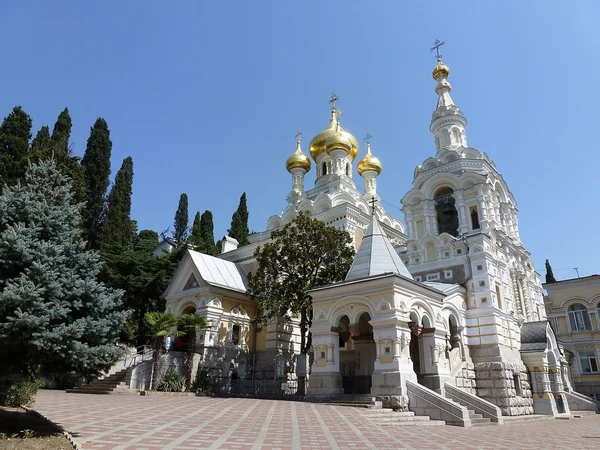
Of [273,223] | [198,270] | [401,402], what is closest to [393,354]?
[401,402]

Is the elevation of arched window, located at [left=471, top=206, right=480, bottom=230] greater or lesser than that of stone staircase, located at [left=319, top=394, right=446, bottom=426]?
greater

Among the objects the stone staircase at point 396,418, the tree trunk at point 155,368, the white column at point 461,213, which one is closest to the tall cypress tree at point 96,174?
the tree trunk at point 155,368

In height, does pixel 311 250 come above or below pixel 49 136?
below

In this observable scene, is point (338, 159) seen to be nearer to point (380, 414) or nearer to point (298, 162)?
point (298, 162)

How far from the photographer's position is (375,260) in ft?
54.7

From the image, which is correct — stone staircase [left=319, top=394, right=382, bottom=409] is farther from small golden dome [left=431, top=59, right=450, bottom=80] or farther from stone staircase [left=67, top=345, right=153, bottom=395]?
small golden dome [left=431, top=59, right=450, bottom=80]

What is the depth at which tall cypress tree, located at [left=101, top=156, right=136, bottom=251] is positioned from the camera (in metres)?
33.0

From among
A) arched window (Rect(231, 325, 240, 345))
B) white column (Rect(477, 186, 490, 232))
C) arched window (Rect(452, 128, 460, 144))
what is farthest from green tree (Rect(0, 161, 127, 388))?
arched window (Rect(452, 128, 460, 144))

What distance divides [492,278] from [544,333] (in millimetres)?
3902

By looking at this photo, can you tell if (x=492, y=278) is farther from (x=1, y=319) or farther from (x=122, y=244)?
(x=122, y=244)

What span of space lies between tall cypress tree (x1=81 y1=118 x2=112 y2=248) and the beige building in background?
35756mm

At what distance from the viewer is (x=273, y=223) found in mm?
33562

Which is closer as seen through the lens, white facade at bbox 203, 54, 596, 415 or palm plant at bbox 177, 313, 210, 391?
white facade at bbox 203, 54, 596, 415

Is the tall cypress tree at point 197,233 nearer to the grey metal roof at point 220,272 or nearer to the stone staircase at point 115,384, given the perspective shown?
the grey metal roof at point 220,272
